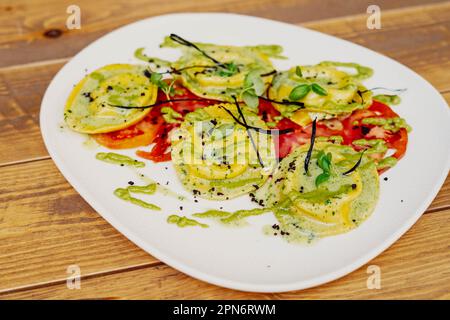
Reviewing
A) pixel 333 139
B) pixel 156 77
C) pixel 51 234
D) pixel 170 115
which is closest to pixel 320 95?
pixel 333 139

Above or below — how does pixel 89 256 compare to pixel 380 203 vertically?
below

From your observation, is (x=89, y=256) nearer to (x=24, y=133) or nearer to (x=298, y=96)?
(x=24, y=133)

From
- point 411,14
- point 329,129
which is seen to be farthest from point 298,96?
point 411,14

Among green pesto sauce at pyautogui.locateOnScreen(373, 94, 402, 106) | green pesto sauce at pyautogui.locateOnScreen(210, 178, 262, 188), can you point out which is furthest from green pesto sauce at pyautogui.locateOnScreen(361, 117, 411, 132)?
green pesto sauce at pyautogui.locateOnScreen(210, 178, 262, 188)

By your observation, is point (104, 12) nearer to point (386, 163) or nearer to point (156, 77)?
point (156, 77)

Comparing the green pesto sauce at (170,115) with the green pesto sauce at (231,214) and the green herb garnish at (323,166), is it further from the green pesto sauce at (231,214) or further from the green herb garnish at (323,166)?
the green herb garnish at (323,166)

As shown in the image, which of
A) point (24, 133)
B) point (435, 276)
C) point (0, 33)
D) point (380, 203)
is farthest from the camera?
point (0, 33)

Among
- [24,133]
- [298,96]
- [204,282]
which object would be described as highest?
[298,96]
